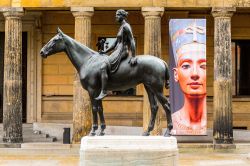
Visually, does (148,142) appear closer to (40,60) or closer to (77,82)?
(77,82)

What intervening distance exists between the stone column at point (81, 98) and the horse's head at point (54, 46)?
561 inches

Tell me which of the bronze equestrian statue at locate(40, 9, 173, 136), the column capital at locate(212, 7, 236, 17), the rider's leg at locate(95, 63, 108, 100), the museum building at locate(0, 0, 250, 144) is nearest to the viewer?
the rider's leg at locate(95, 63, 108, 100)

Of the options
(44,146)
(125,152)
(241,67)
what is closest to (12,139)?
(44,146)

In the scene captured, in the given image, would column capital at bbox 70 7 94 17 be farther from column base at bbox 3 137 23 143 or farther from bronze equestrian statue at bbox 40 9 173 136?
bronze equestrian statue at bbox 40 9 173 136

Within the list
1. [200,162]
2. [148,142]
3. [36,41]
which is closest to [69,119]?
[36,41]

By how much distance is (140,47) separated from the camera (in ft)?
124

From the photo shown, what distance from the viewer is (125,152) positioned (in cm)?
1692

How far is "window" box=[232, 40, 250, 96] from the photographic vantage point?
1521 inches

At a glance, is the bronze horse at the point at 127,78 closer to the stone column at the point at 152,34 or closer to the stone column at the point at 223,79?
the stone column at the point at 152,34

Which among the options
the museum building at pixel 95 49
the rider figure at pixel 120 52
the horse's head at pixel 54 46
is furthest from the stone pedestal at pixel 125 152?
the museum building at pixel 95 49

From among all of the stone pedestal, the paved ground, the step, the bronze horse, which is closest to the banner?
the paved ground

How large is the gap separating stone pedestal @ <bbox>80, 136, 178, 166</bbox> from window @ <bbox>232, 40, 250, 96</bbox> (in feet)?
72.8

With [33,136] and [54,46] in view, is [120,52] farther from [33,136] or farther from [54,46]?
[33,136]

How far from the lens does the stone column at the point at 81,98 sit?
32438 millimetres
